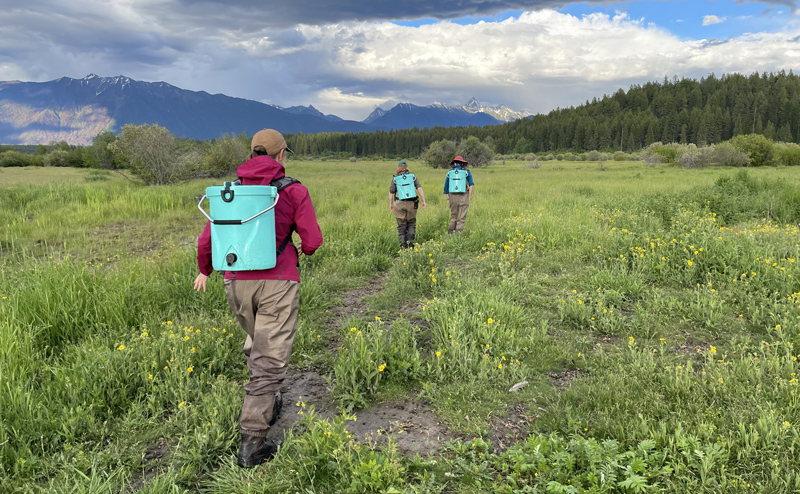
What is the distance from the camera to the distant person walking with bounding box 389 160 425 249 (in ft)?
30.2

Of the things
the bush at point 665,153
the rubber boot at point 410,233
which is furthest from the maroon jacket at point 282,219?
the bush at point 665,153

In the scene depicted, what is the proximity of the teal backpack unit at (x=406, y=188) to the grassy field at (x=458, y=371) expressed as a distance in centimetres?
191

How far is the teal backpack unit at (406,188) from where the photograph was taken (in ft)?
30.1

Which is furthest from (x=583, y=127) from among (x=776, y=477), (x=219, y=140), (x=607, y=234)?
(x=776, y=477)

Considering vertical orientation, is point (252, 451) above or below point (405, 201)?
below

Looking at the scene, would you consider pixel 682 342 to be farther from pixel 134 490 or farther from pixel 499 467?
pixel 134 490

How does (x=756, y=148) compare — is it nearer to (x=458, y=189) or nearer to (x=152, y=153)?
(x=458, y=189)

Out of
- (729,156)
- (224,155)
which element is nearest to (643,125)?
(729,156)

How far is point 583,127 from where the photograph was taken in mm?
105938

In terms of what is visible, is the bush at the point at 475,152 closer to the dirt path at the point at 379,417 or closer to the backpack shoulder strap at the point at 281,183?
the dirt path at the point at 379,417

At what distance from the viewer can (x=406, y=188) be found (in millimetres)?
9203

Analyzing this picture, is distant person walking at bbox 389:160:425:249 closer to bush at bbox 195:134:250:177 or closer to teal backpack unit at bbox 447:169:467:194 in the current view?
teal backpack unit at bbox 447:169:467:194

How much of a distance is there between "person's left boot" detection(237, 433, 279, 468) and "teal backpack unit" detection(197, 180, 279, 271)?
4.00ft

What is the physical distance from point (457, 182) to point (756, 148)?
44401 millimetres
